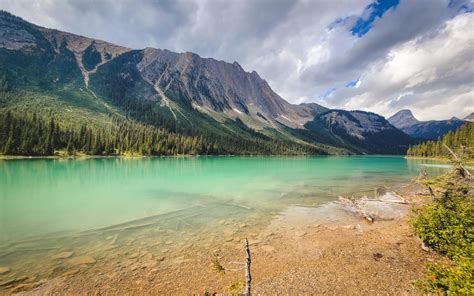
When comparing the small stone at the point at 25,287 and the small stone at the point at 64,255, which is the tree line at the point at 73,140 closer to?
the small stone at the point at 64,255

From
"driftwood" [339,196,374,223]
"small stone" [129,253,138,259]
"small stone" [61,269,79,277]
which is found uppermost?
"driftwood" [339,196,374,223]

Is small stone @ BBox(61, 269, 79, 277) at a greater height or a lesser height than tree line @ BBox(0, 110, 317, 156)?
lesser

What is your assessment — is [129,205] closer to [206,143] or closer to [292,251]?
[292,251]

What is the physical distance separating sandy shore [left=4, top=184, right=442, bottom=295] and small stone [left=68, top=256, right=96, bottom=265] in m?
0.32

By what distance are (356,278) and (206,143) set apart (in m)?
175

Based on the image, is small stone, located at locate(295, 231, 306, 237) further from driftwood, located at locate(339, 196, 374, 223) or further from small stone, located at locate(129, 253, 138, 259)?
small stone, located at locate(129, 253, 138, 259)

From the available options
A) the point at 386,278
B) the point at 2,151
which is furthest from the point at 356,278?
the point at 2,151

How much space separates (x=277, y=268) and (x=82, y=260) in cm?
1054

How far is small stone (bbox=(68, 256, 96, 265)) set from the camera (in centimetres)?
1230

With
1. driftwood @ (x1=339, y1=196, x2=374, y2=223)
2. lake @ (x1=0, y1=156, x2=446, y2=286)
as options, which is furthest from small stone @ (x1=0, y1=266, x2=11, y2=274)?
driftwood @ (x1=339, y1=196, x2=374, y2=223)

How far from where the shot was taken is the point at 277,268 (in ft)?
38.3

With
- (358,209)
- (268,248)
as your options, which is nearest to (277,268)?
(268,248)

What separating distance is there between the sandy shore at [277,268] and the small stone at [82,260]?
0.32 metres

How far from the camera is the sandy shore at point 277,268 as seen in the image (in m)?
9.74
